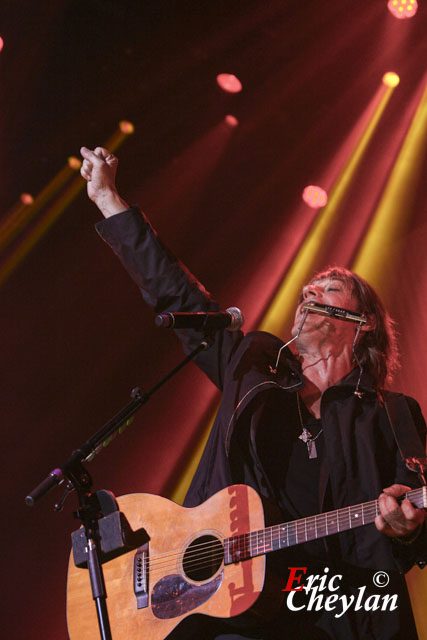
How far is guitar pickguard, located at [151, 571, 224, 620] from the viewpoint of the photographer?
83.5 inches

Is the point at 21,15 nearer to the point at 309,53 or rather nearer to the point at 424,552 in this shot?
the point at 309,53

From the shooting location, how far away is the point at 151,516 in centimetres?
238

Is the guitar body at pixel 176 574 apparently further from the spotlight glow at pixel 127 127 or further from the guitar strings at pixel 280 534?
the spotlight glow at pixel 127 127

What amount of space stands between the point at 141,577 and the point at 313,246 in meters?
3.06

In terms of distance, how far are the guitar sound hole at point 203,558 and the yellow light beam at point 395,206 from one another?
2.70 meters

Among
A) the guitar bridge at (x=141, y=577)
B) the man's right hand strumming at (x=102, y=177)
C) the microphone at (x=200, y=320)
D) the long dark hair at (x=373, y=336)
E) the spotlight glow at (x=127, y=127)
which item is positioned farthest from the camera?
the spotlight glow at (x=127, y=127)

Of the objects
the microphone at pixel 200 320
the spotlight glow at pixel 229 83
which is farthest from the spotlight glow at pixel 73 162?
the microphone at pixel 200 320

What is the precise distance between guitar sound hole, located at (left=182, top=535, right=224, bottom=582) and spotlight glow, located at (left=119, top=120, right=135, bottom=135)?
3309mm

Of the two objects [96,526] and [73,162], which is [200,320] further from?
[73,162]

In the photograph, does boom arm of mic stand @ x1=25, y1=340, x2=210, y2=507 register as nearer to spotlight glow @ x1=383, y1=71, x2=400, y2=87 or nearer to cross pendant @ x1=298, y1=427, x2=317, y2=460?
cross pendant @ x1=298, y1=427, x2=317, y2=460

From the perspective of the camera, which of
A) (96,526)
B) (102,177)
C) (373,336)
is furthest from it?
(373,336)

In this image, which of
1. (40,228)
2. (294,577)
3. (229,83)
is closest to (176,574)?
(294,577)

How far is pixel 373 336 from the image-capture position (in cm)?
299

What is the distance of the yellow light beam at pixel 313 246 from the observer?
4605 mm
